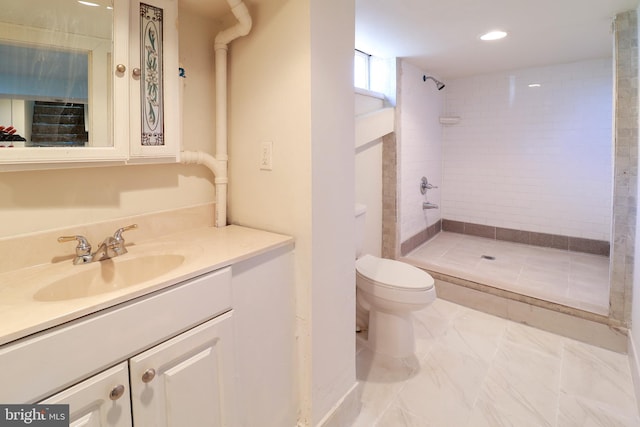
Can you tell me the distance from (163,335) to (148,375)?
0.10 m

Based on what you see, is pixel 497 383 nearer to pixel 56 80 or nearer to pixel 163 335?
pixel 163 335

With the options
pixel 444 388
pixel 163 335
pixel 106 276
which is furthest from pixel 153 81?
pixel 444 388

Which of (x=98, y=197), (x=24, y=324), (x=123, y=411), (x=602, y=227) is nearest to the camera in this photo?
(x=24, y=324)

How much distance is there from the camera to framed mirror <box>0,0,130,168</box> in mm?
1031

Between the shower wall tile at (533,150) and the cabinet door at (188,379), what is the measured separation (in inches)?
138

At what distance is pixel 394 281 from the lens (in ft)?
6.32

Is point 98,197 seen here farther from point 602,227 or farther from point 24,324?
point 602,227

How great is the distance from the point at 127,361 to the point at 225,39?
1283 mm

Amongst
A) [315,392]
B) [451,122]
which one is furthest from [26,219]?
[451,122]

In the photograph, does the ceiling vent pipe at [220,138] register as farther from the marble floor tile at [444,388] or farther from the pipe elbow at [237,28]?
the marble floor tile at [444,388]

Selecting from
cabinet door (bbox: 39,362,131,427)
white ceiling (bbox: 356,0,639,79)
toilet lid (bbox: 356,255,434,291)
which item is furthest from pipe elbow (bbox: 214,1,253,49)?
toilet lid (bbox: 356,255,434,291)

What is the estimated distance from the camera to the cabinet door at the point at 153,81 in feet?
4.00

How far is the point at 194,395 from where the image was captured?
1050 mm

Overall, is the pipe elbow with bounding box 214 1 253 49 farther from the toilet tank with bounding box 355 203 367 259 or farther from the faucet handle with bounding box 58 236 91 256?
the toilet tank with bounding box 355 203 367 259
